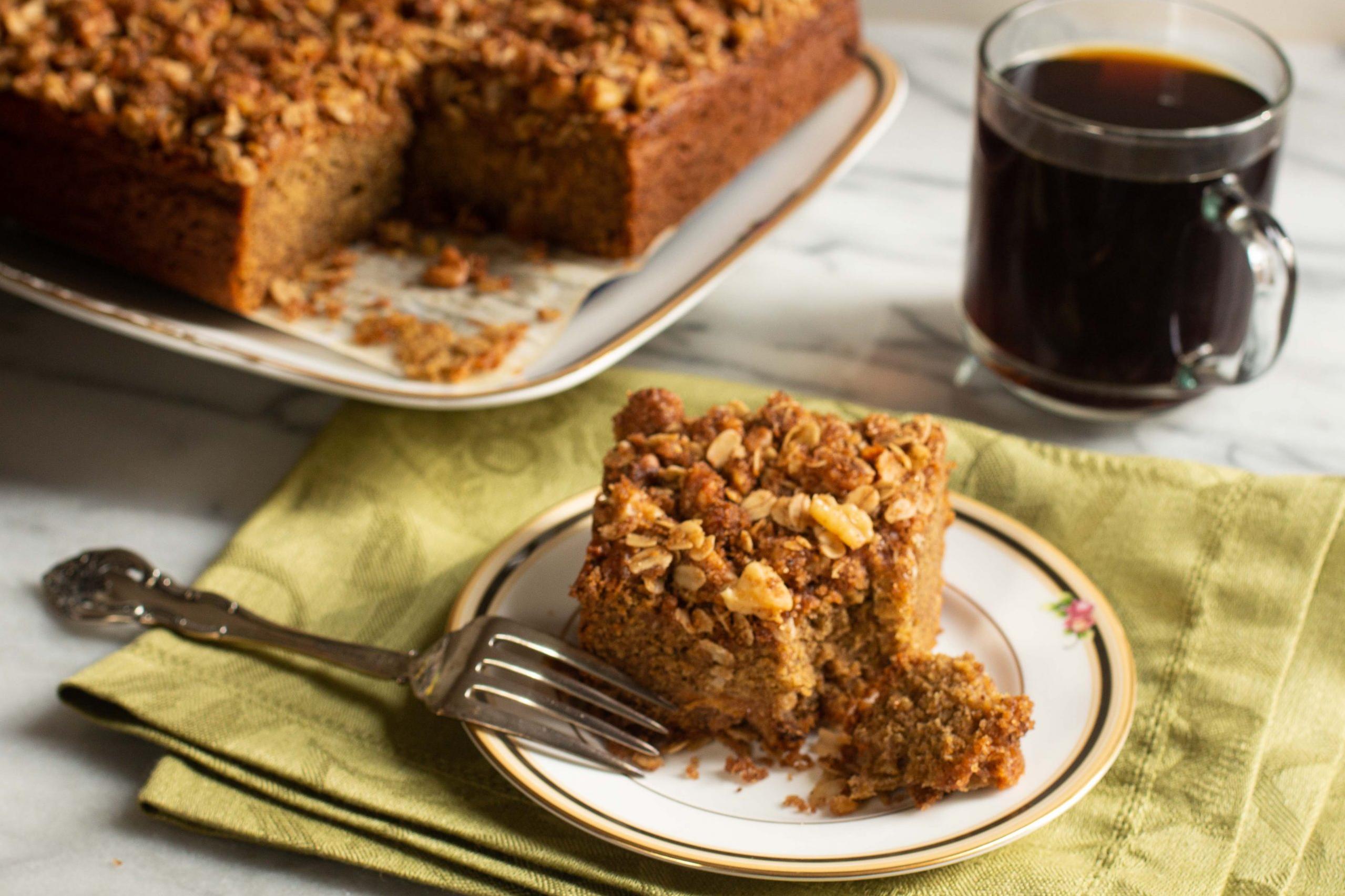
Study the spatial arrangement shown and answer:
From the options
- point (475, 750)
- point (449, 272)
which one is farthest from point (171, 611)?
point (449, 272)

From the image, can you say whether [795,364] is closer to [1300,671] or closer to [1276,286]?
[1276,286]

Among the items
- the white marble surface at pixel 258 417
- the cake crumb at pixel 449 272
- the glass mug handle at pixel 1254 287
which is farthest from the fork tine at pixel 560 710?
the glass mug handle at pixel 1254 287

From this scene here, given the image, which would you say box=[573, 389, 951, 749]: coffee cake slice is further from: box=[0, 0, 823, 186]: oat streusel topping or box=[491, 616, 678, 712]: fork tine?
box=[0, 0, 823, 186]: oat streusel topping

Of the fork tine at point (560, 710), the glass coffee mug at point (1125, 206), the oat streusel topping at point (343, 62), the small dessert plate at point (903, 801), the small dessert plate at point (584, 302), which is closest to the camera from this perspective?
the small dessert plate at point (903, 801)

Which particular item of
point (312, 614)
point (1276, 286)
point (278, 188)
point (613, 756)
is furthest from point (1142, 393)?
point (278, 188)

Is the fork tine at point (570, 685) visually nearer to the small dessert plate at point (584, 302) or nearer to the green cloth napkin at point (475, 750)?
the green cloth napkin at point (475, 750)

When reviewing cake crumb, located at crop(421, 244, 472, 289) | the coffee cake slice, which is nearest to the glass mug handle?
the coffee cake slice
